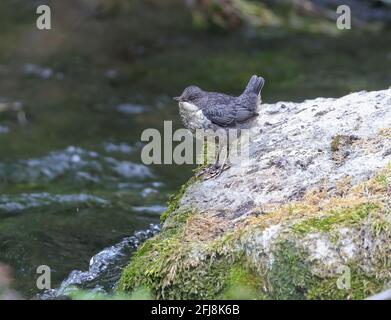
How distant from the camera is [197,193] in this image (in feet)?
16.7

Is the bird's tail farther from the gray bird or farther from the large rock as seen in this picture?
the large rock

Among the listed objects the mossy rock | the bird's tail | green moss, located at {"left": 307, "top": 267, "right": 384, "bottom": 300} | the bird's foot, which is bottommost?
green moss, located at {"left": 307, "top": 267, "right": 384, "bottom": 300}

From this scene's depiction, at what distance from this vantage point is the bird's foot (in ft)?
17.2

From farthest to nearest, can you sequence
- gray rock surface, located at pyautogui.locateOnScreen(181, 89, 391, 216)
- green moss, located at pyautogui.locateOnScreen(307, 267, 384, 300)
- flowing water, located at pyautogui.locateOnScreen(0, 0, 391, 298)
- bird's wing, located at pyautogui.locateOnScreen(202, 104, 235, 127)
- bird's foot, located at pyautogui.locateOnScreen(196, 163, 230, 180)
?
flowing water, located at pyautogui.locateOnScreen(0, 0, 391, 298) → bird's wing, located at pyautogui.locateOnScreen(202, 104, 235, 127) → bird's foot, located at pyautogui.locateOnScreen(196, 163, 230, 180) → gray rock surface, located at pyautogui.locateOnScreen(181, 89, 391, 216) → green moss, located at pyautogui.locateOnScreen(307, 267, 384, 300)

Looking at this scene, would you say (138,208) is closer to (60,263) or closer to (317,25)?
(60,263)

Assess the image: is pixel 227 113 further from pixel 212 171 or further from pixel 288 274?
pixel 288 274

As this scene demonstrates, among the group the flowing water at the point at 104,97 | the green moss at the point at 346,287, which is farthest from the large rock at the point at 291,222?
the flowing water at the point at 104,97

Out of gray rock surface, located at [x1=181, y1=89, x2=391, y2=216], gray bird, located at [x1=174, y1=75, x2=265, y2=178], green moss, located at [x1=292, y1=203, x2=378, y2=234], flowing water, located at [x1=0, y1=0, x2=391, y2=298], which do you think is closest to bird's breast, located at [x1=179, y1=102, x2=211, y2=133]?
gray bird, located at [x1=174, y1=75, x2=265, y2=178]

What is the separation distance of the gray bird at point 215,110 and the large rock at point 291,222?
30cm

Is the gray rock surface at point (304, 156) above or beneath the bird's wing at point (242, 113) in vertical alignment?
beneath

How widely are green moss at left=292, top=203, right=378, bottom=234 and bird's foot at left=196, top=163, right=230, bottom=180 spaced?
126 centimetres

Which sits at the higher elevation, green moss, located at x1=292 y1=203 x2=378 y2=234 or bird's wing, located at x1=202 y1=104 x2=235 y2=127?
bird's wing, located at x1=202 y1=104 x2=235 y2=127

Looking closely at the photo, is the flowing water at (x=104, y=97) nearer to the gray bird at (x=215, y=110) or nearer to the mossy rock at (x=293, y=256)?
the mossy rock at (x=293, y=256)

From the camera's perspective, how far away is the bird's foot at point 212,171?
17.2ft
